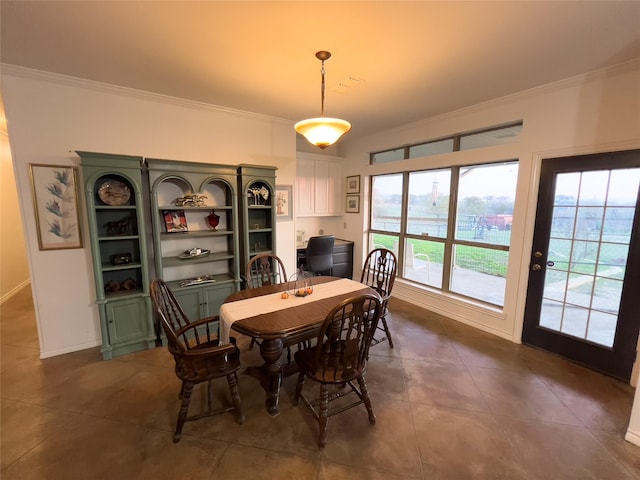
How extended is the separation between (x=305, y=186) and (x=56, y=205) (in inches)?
127

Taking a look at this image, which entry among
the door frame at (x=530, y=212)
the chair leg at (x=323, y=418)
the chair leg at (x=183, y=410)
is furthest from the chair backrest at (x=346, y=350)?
the door frame at (x=530, y=212)

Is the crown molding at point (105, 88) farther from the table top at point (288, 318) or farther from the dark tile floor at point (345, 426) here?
the dark tile floor at point (345, 426)

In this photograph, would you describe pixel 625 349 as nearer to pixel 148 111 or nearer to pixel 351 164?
pixel 351 164

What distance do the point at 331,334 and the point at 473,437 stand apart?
1.21 meters

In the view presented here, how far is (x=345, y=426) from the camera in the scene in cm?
191

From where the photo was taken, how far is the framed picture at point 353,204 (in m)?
5.00

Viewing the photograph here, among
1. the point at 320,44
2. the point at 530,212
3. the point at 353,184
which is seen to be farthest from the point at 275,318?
the point at 353,184

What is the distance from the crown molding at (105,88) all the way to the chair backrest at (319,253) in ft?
6.50

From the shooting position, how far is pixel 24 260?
192 inches

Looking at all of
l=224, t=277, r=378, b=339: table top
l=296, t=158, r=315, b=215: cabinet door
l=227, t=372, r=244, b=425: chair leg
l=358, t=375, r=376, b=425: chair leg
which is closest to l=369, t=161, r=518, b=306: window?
l=296, t=158, r=315, b=215: cabinet door

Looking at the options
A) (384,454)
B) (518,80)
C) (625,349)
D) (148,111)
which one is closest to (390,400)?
(384,454)

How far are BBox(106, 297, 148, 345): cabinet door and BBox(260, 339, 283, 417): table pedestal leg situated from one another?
1.66m

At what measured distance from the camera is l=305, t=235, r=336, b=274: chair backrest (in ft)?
13.8

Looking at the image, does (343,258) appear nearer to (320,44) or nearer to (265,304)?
(265,304)
